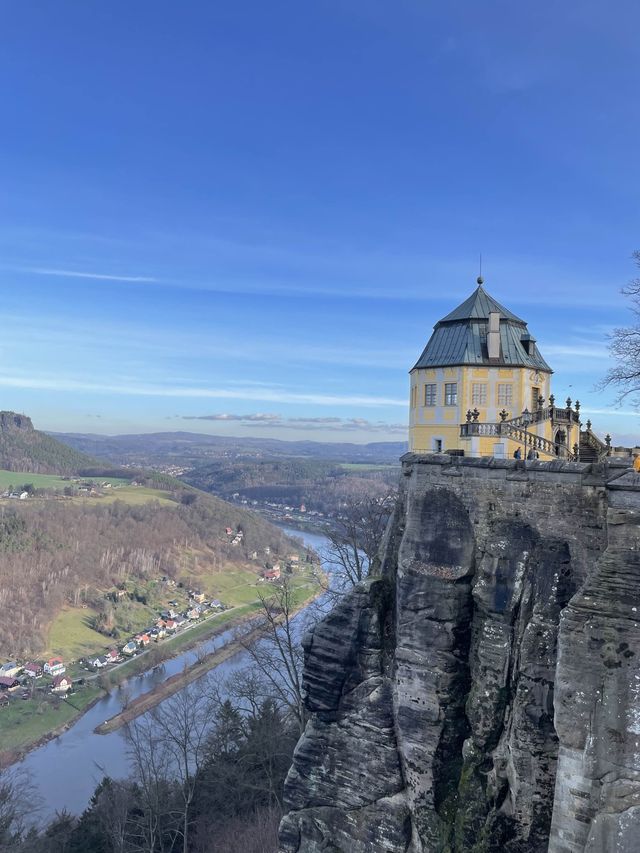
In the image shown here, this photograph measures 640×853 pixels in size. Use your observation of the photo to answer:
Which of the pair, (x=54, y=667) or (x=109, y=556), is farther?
(x=109, y=556)

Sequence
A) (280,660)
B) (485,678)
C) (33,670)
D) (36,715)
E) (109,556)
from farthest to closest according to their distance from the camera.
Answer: (109,556)
(33,670)
(36,715)
(280,660)
(485,678)

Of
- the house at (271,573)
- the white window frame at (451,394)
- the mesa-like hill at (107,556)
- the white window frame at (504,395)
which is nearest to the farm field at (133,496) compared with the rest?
the mesa-like hill at (107,556)

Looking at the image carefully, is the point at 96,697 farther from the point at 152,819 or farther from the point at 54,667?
the point at 152,819

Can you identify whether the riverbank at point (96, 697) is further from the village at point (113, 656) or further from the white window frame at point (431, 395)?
the white window frame at point (431, 395)

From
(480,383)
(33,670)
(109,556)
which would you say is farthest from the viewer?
(109,556)

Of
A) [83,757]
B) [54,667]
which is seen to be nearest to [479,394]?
[83,757]

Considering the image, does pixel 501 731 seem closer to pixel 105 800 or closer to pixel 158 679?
pixel 105 800

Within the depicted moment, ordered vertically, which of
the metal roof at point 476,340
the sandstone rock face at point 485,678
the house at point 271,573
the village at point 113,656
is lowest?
the village at point 113,656

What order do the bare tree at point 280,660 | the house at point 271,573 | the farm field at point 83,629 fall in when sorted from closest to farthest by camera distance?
1. the bare tree at point 280,660
2. the farm field at point 83,629
3. the house at point 271,573
